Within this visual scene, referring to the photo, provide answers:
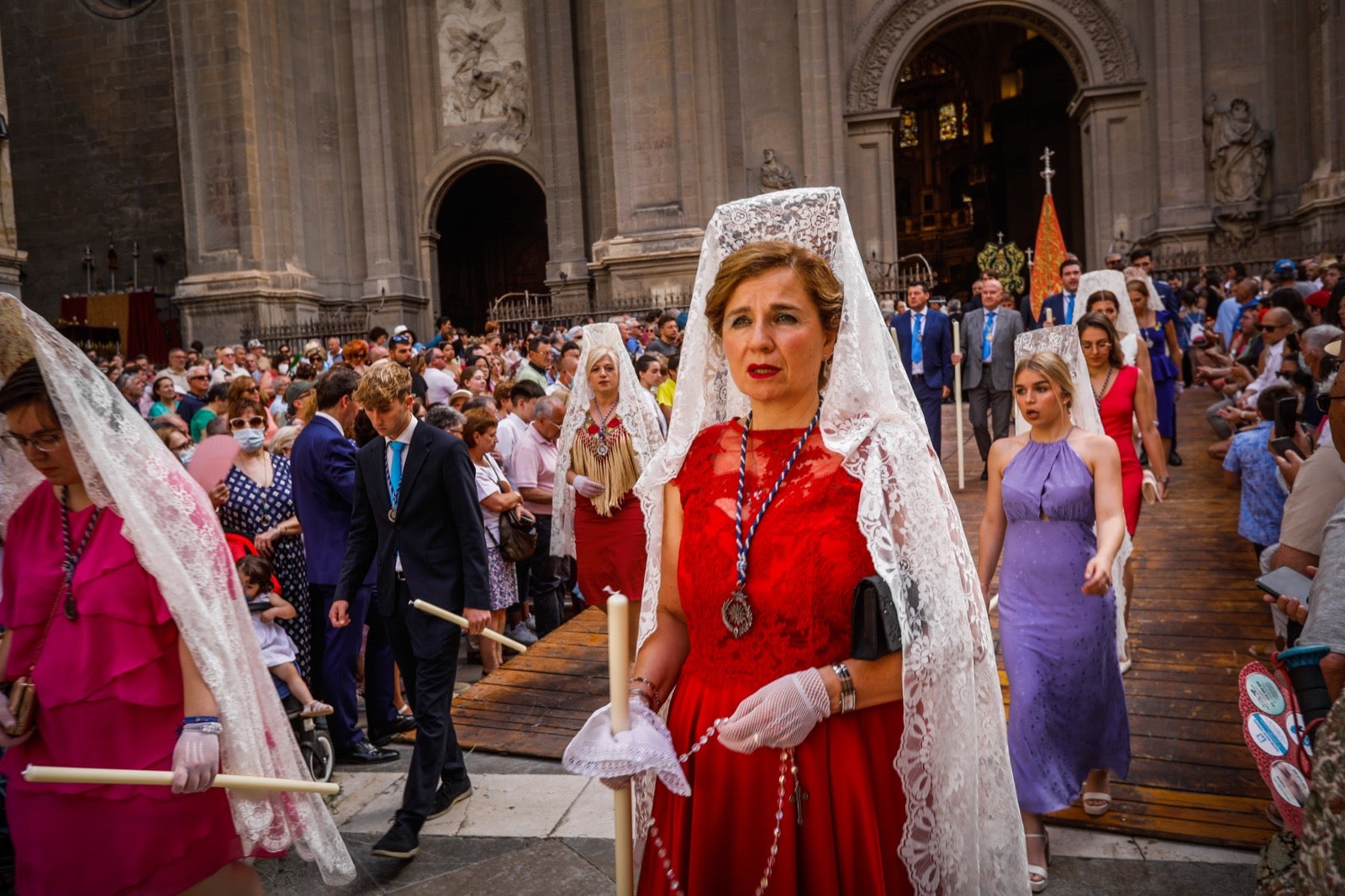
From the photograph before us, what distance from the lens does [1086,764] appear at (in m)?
3.81

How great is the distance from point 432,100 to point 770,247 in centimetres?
2280

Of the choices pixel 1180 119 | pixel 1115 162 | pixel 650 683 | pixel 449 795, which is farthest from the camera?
pixel 1115 162

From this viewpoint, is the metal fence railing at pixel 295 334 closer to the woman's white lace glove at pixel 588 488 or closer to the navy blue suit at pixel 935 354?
the navy blue suit at pixel 935 354

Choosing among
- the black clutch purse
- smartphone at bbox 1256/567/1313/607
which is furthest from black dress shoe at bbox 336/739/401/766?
smartphone at bbox 1256/567/1313/607

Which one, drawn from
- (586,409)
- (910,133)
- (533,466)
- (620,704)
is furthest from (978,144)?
(620,704)

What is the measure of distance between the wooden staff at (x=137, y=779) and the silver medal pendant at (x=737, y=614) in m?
1.25

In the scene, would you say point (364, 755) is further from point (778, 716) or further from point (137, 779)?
point (778, 716)

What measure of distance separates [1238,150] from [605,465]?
17.8m

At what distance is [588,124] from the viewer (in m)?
22.2

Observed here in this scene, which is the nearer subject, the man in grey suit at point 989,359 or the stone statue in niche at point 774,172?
the man in grey suit at point 989,359

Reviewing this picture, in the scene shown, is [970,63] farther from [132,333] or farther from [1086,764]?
[1086,764]

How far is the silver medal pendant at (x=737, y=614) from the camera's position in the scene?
2043mm

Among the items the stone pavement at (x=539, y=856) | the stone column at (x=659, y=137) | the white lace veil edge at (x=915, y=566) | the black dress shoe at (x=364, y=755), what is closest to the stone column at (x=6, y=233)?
the stone column at (x=659, y=137)

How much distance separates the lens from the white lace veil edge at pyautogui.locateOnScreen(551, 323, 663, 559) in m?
6.30
